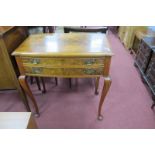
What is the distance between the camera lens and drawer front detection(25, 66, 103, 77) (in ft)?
3.52

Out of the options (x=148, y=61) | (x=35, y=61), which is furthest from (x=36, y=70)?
(x=148, y=61)

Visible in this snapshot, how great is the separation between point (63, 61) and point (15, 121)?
1.66ft

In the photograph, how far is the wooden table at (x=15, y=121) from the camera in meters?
0.82

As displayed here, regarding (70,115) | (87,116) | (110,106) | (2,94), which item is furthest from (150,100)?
(2,94)

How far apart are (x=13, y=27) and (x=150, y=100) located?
65.6 inches

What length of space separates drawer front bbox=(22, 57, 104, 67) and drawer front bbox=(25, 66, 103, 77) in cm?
4

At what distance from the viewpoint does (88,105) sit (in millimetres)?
1637

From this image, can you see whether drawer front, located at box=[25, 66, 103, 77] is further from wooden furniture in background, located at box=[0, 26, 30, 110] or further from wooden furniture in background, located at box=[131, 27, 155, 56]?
wooden furniture in background, located at box=[131, 27, 155, 56]

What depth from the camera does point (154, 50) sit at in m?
1.70

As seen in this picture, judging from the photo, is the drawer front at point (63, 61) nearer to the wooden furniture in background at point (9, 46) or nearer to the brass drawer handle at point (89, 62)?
the brass drawer handle at point (89, 62)

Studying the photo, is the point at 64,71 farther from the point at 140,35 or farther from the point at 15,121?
the point at 140,35

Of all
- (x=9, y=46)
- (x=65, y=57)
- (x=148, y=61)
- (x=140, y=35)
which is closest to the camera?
(x=65, y=57)

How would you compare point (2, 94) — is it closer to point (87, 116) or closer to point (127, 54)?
point (87, 116)

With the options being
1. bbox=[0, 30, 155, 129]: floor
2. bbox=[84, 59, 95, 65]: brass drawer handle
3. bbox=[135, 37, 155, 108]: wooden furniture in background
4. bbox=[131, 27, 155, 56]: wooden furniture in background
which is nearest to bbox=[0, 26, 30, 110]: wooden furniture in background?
bbox=[0, 30, 155, 129]: floor
